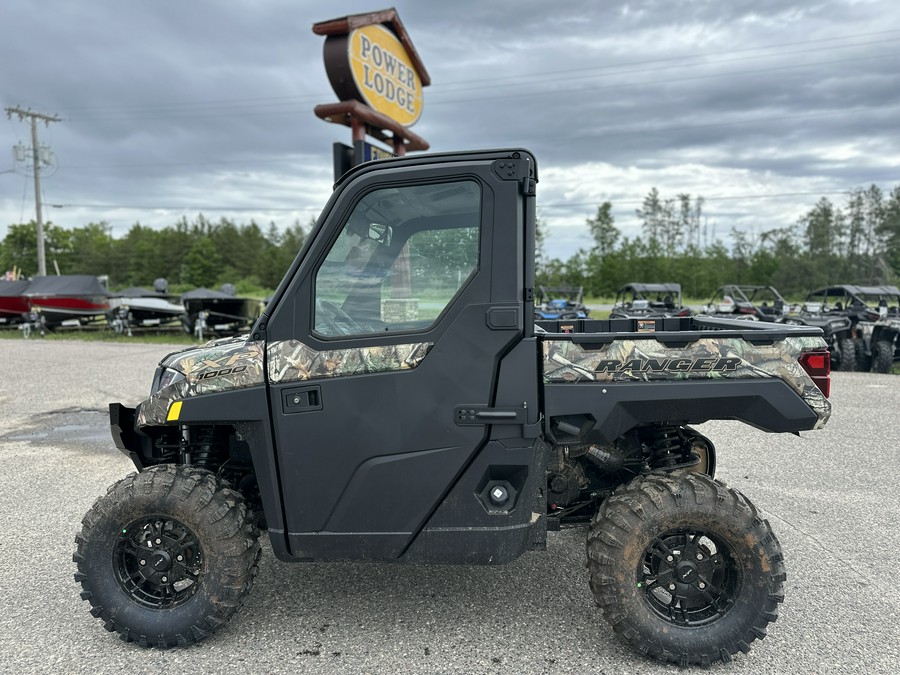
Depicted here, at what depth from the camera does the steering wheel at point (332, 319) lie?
2.78 m

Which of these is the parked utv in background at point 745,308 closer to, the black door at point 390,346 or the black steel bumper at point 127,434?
the black door at point 390,346

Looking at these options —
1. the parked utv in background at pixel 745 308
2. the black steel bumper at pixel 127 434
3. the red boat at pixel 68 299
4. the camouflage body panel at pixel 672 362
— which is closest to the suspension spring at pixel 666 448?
the camouflage body panel at pixel 672 362

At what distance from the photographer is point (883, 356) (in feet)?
37.1

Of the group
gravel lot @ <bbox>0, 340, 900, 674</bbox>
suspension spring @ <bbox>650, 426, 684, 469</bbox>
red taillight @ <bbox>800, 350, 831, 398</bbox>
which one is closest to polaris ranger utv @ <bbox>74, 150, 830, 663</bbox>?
red taillight @ <bbox>800, 350, 831, 398</bbox>

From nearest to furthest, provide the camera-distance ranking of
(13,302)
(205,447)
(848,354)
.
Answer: (205,447)
(848,354)
(13,302)

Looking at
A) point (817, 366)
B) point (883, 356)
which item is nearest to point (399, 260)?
point (817, 366)

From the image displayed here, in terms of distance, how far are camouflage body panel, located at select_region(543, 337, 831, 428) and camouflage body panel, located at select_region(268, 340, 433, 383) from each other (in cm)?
63

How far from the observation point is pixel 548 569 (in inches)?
144

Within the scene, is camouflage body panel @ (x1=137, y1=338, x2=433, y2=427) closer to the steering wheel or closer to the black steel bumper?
the steering wheel

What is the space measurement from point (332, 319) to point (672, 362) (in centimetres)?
156

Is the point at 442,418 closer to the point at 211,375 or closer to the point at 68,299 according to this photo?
the point at 211,375

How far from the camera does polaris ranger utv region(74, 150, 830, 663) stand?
2.71 m

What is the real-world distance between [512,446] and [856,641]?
192cm

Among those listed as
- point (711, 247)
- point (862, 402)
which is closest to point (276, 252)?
point (711, 247)
